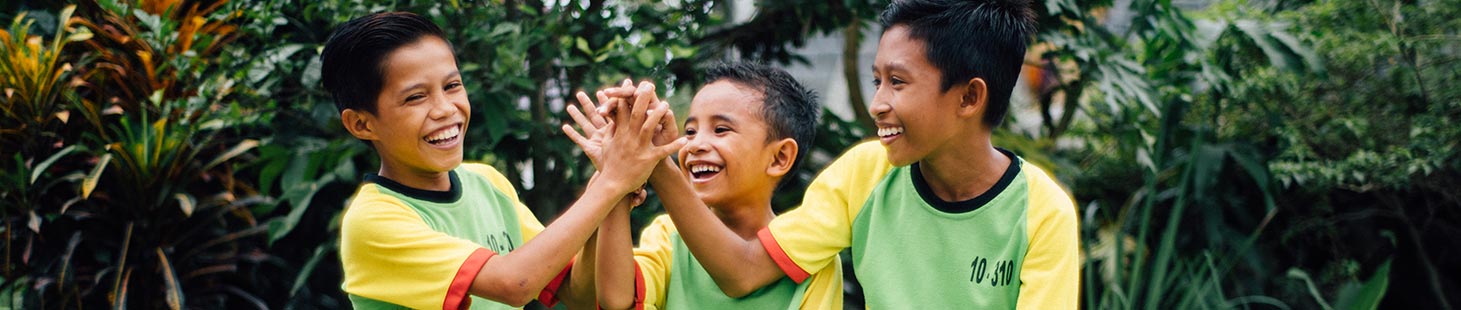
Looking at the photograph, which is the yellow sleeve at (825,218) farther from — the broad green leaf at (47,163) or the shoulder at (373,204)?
the broad green leaf at (47,163)

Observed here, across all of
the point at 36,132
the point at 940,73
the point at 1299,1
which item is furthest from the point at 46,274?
the point at 1299,1

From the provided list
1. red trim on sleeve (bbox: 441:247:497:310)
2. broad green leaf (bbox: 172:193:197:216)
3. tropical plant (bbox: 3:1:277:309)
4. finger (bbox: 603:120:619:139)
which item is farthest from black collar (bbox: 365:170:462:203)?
broad green leaf (bbox: 172:193:197:216)

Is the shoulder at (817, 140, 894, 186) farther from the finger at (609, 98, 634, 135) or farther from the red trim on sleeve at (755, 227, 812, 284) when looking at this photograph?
the finger at (609, 98, 634, 135)

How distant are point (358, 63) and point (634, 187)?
1.99ft

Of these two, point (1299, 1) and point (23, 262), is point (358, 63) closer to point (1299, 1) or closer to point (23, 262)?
point (23, 262)

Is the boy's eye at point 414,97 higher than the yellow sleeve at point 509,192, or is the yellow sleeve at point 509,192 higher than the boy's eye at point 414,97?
the boy's eye at point 414,97

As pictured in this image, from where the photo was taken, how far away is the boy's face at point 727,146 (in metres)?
2.64

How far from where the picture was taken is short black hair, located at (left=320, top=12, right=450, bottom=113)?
2.43m

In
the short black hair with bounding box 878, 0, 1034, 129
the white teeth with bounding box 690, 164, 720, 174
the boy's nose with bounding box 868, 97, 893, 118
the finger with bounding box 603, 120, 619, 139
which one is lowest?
the white teeth with bounding box 690, 164, 720, 174

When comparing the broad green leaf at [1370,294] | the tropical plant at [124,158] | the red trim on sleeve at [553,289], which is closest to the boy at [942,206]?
the red trim on sleeve at [553,289]

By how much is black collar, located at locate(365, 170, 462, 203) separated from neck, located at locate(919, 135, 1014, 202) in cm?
97

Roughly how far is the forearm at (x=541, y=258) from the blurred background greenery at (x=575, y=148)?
135cm

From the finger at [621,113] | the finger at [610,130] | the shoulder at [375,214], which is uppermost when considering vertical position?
the finger at [621,113]

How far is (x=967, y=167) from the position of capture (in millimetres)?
2443
